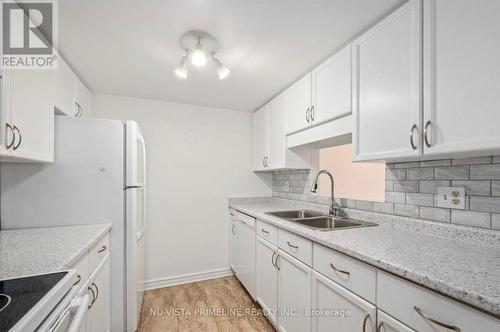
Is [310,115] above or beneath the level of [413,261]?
above

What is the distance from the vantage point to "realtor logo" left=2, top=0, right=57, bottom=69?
107 centimetres

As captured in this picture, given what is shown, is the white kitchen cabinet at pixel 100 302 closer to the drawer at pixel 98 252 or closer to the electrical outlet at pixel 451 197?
the drawer at pixel 98 252

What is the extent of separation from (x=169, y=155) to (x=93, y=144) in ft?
3.55

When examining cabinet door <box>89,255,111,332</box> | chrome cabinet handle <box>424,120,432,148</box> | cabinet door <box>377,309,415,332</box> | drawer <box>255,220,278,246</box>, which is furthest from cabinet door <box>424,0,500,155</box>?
cabinet door <box>89,255,111,332</box>

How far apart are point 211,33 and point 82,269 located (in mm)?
1546

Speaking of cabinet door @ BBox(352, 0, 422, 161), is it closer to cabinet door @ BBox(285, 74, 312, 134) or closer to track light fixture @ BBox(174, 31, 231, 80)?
cabinet door @ BBox(285, 74, 312, 134)

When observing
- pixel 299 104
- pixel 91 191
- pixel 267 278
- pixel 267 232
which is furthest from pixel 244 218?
pixel 91 191

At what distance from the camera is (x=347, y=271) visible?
103 centimetres

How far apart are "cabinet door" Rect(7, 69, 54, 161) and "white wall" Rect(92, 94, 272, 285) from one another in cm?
106

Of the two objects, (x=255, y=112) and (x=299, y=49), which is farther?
(x=255, y=112)

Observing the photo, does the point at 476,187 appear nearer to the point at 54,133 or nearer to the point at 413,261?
the point at 413,261

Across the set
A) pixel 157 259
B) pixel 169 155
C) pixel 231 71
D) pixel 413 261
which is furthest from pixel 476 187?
pixel 157 259

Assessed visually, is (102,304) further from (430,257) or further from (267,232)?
(430,257)

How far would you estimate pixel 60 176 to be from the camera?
1507mm
